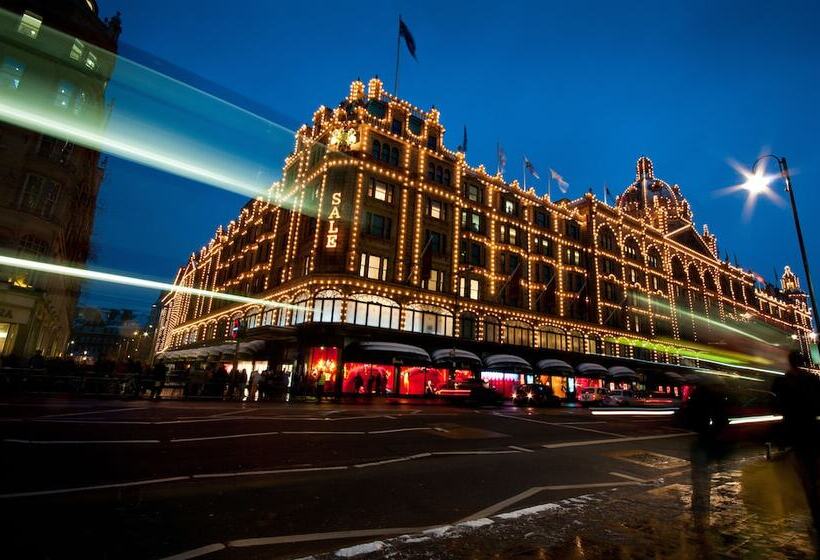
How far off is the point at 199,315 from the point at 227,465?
214ft

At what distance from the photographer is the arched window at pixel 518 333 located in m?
41.6

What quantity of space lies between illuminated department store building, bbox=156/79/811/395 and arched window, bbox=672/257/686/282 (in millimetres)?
3938

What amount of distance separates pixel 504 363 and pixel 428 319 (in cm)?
807

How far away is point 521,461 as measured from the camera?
9.00 m

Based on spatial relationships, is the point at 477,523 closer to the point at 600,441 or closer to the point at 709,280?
the point at 600,441

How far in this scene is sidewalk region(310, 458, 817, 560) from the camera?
12.3 ft

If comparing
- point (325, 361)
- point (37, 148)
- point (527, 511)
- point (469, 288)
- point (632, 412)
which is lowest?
point (527, 511)

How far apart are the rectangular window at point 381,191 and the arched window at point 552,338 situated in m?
22.1

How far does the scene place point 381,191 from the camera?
36812 mm

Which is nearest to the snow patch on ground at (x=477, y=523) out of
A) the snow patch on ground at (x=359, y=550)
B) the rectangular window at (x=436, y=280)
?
the snow patch on ground at (x=359, y=550)

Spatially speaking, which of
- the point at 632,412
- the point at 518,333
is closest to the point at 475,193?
the point at 518,333

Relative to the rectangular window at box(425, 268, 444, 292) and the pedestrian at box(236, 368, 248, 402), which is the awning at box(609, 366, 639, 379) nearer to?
the rectangular window at box(425, 268, 444, 292)

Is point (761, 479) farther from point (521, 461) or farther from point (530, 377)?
point (530, 377)

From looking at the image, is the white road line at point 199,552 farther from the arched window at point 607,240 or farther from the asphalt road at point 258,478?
the arched window at point 607,240
